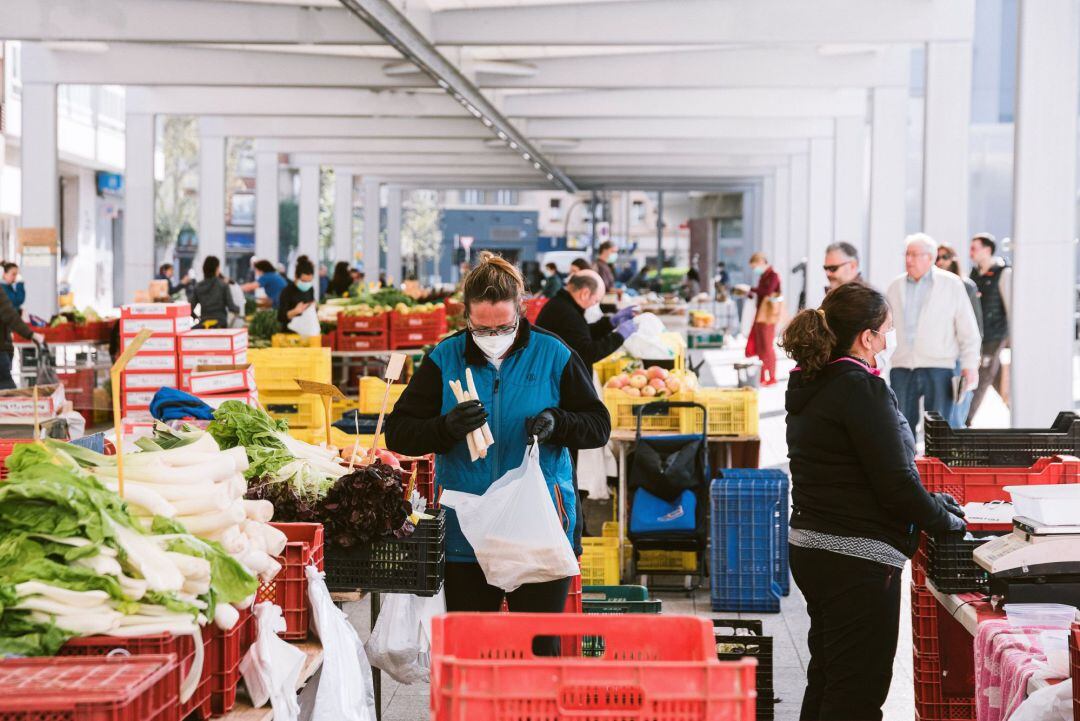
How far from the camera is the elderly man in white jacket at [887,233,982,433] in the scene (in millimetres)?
8492

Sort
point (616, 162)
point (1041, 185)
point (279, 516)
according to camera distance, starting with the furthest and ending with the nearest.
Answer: point (616, 162)
point (1041, 185)
point (279, 516)

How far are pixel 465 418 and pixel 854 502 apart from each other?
1224mm

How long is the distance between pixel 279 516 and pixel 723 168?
101 ft

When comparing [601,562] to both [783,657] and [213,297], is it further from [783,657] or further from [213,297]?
[213,297]

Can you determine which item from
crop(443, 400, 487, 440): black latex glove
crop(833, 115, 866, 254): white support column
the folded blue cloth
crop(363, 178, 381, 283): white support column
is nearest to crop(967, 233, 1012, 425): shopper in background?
crop(833, 115, 866, 254): white support column

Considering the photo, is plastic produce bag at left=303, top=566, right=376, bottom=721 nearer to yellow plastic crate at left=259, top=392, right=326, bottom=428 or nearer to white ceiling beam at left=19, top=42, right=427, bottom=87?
yellow plastic crate at left=259, top=392, right=326, bottom=428

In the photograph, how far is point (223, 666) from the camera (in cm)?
299

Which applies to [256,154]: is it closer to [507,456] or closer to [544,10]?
[544,10]

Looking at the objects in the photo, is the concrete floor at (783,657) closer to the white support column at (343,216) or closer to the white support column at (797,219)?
the white support column at (797,219)

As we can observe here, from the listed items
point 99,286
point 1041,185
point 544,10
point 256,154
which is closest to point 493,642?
point 1041,185

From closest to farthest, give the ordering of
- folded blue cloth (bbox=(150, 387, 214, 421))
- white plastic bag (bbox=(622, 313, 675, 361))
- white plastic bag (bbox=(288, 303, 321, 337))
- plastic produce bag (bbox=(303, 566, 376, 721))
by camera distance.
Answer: plastic produce bag (bbox=(303, 566, 376, 721))
folded blue cloth (bbox=(150, 387, 214, 421))
white plastic bag (bbox=(622, 313, 675, 361))
white plastic bag (bbox=(288, 303, 321, 337))

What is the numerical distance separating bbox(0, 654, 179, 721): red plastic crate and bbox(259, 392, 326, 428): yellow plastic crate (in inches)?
275

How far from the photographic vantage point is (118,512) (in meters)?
2.87

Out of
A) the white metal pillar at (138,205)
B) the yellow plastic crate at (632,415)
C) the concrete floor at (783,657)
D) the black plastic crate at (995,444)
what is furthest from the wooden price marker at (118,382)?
the white metal pillar at (138,205)
